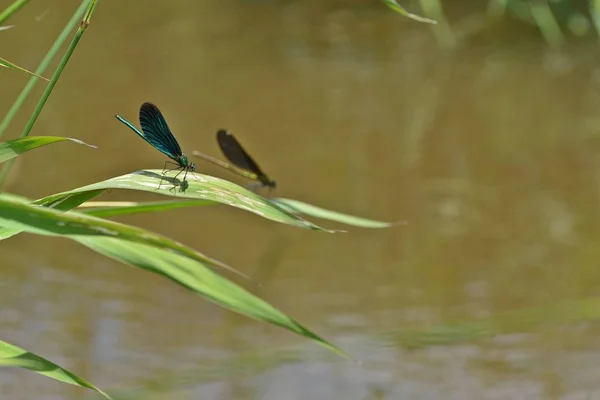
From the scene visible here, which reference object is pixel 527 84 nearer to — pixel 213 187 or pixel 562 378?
pixel 562 378

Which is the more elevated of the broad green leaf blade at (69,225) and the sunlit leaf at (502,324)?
the sunlit leaf at (502,324)

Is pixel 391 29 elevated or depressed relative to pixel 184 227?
elevated

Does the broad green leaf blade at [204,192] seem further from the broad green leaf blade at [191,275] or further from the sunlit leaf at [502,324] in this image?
the sunlit leaf at [502,324]

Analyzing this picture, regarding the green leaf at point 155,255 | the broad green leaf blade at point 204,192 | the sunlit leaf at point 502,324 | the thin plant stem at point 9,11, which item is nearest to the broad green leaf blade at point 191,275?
the green leaf at point 155,255

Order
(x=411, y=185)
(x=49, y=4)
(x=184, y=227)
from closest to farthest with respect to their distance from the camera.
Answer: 1. (x=184, y=227)
2. (x=411, y=185)
3. (x=49, y=4)

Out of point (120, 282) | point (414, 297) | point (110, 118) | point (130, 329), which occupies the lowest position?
point (130, 329)

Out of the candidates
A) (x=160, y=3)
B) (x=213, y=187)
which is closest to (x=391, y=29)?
(x=160, y=3)
